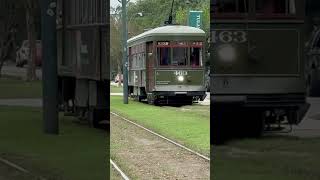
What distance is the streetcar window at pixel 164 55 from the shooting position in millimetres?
3205

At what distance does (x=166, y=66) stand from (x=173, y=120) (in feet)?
A: 1.86

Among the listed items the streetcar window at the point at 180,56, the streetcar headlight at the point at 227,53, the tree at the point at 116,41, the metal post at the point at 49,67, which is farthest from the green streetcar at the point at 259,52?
the metal post at the point at 49,67

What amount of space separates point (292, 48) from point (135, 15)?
1143 mm

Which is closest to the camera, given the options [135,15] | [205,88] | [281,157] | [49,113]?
[281,157]

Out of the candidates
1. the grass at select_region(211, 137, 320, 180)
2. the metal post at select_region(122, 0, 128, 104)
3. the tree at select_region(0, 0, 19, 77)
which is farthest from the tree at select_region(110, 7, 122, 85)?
the grass at select_region(211, 137, 320, 180)

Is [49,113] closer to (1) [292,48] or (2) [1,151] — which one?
(2) [1,151]

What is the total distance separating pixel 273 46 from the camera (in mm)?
2346

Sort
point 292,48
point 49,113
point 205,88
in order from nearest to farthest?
point 292,48 < point 205,88 < point 49,113

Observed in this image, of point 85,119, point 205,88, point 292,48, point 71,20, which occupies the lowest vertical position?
point 85,119

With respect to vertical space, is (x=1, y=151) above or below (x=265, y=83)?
below

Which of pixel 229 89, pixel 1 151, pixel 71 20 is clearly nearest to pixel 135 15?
pixel 71 20

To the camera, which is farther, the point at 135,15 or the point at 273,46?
the point at 135,15

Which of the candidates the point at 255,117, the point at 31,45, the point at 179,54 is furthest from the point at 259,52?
the point at 31,45

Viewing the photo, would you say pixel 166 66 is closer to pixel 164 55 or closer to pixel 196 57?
pixel 164 55
